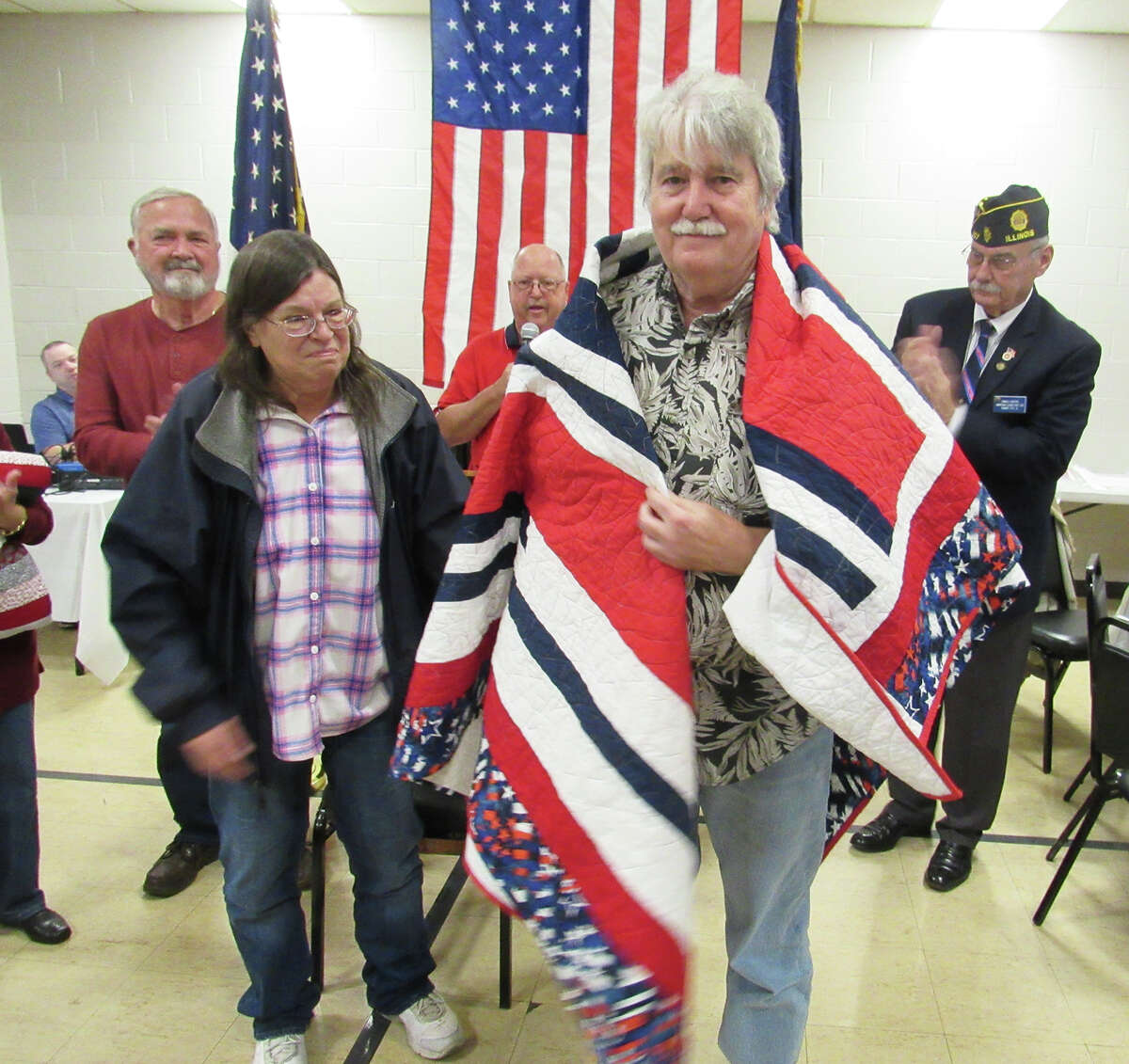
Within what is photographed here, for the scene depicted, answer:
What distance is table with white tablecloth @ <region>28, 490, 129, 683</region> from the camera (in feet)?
12.1

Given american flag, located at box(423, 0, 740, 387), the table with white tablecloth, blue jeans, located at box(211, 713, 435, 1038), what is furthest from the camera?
the table with white tablecloth

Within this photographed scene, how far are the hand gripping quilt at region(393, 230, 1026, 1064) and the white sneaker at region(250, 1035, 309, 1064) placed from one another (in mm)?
870

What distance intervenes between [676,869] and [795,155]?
2.58 metres

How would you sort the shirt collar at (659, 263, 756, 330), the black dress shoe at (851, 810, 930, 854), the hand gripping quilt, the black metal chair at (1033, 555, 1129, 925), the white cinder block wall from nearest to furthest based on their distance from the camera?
1. the hand gripping quilt
2. the shirt collar at (659, 263, 756, 330)
3. the black metal chair at (1033, 555, 1129, 925)
4. the black dress shoe at (851, 810, 930, 854)
5. the white cinder block wall

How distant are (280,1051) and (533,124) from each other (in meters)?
3.00

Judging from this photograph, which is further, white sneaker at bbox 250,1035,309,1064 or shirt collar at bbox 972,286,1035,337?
shirt collar at bbox 972,286,1035,337

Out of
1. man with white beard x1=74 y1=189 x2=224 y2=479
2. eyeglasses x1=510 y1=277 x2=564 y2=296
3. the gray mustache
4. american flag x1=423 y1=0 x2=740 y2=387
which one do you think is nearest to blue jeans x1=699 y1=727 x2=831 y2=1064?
the gray mustache

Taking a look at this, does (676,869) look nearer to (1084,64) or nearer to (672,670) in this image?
(672,670)

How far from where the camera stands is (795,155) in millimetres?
2977

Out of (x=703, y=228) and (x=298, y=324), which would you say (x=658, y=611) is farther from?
(x=298, y=324)

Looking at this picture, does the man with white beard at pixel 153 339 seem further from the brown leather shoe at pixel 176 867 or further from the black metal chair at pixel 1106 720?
the black metal chair at pixel 1106 720

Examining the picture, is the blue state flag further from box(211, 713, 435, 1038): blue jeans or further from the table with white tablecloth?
the table with white tablecloth

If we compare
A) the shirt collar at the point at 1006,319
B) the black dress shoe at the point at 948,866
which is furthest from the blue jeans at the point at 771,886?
the shirt collar at the point at 1006,319

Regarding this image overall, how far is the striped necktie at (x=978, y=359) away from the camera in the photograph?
7.73 ft
